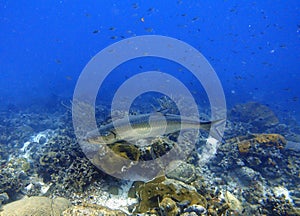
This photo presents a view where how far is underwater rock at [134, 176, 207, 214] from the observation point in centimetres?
397

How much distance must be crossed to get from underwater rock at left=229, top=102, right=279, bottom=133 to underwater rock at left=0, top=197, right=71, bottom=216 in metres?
11.4

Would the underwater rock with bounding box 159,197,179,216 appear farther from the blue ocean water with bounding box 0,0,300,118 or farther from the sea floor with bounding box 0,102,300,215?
the blue ocean water with bounding box 0,0,300,118

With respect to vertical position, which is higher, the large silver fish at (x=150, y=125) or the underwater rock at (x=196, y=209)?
the large silver fish at (x=150, y=125)

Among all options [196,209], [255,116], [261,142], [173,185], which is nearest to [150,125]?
[173,185]

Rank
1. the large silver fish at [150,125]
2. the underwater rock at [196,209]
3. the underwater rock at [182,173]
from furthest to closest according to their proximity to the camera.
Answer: the underwater rock at [182,173], the large silver fish at [150,125], the underwater rock at [196,209]

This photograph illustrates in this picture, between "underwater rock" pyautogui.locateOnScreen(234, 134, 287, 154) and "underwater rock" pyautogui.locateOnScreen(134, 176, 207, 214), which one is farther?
"underwater rock" pyautogui.locateOnScreen(234, 134, 287, 154)

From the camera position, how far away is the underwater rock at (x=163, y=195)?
397 centimetres

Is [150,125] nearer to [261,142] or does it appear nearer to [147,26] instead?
[261,142]

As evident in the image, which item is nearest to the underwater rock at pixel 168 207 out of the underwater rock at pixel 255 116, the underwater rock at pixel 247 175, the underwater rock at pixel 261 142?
the underwater rock at pixel 247 175

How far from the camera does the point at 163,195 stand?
4066 millimetres

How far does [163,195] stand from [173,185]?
0.27 m

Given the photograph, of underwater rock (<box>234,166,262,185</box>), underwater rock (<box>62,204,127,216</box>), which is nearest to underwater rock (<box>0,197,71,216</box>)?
underwater rock (<box>62,204,127,216</box>)

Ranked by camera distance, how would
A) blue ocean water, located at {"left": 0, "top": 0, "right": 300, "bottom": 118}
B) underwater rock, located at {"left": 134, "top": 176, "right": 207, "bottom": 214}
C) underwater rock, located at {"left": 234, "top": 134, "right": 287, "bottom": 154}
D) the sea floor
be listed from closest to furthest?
underwater rock, located at {"left": 134, "top": 176, "right": 207, "bottom": 214}
the sea floor
underwater rock, located at {"left": 234, "top": 134, "right": 287, "bottom": 154}
blue ocean water, located at {"left": 0, "top": 0, "right": 300, "bottom": 118}

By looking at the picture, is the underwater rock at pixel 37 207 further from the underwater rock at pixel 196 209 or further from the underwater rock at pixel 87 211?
the underwater rock at pixel 196 209
